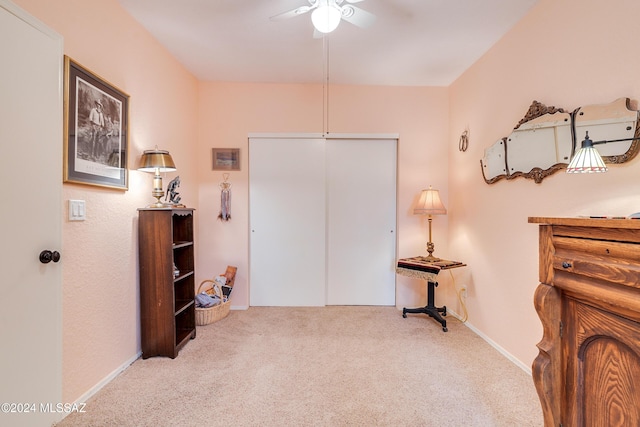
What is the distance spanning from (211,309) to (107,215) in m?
1.33

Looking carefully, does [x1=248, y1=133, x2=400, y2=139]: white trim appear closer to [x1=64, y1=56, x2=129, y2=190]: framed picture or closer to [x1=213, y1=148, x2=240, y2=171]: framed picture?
[x1=213, y1=148, x2=240, y2=171]: framed picture

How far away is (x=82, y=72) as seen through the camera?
1589 mm

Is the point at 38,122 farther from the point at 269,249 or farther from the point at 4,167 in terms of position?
the point at 269,249

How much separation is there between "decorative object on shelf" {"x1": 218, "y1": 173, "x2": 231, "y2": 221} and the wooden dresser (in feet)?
9.20

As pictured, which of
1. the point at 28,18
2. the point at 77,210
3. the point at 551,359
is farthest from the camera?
the point at 77,210

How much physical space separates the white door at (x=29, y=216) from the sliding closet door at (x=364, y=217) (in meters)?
2.34

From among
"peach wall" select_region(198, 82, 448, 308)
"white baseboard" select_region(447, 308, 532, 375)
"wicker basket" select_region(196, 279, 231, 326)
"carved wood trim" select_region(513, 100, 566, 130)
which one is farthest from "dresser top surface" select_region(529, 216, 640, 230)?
"wicker basket" select_region(196, 279, 231, 326)

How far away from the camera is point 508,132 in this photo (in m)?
2.16

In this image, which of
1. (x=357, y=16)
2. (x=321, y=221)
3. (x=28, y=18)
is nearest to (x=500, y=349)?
(x=321, y=221)

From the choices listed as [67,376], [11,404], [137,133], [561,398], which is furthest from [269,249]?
[561,398]

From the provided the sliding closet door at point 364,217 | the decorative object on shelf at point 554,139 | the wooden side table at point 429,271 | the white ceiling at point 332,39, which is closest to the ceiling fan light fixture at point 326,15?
the white ceiling at point 332,39

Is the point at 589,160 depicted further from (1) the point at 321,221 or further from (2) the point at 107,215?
(2) the point at 107,215

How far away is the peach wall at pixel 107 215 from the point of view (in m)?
1.53

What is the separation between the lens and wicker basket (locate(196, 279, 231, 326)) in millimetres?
2648
